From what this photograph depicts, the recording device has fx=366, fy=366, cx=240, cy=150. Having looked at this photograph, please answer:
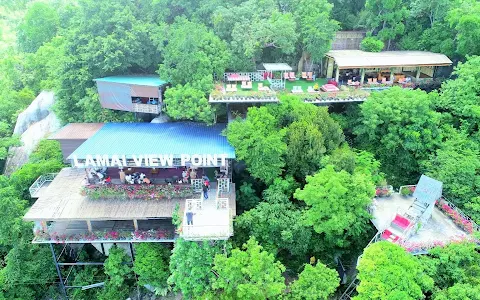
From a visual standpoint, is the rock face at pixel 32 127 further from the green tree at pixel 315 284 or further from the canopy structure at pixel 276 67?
the green tree at pixel 315 284

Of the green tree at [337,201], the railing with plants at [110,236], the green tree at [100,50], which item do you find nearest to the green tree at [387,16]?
the green tree at [337,201]

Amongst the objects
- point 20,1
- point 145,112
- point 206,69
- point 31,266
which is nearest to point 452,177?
point 206,69

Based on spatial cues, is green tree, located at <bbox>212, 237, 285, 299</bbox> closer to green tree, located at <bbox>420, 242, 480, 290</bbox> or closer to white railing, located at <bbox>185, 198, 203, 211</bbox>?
white railing, located at <bbox>185, 198, 203, 211</bbox>

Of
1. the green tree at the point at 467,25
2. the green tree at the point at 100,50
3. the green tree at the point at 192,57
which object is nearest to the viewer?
the green tree at the point at 192,57

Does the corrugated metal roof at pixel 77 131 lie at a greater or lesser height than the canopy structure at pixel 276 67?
lesser

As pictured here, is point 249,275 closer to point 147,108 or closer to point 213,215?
point 213,215

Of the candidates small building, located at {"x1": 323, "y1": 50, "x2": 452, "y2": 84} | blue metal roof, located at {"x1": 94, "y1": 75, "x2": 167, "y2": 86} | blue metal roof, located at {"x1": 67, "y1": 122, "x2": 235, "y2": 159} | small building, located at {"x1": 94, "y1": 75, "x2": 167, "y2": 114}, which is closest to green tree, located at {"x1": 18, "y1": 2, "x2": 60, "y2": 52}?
blue metal roof, located at {"x1": 94, "y1": 75, "x2": 167, "y2": 86}
